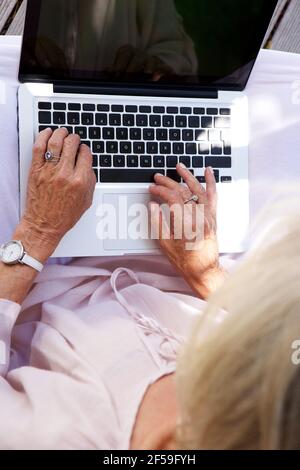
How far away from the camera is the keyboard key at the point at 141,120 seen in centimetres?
76

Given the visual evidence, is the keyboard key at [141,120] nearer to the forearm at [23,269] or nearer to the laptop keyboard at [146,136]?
the laptop keyboard at [146,136]

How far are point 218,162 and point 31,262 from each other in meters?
0.28

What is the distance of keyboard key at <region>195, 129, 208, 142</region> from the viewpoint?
779mm

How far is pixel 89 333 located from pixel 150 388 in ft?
0.41

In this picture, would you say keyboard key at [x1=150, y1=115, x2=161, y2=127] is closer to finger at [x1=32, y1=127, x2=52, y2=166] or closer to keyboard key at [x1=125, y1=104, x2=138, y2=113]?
keyboard key at [x1=125, y1=104, x2=138, y2=113]

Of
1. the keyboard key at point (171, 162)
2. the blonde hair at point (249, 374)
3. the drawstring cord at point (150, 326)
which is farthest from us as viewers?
the keyboard key at point (171, 162)

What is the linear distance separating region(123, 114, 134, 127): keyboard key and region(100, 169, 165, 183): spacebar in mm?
59

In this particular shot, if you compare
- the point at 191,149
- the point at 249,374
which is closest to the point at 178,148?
the point at 191,149

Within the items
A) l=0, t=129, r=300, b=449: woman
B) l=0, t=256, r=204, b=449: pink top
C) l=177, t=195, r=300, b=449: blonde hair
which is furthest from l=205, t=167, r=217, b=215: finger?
l=177, t=195, r=300, b=449: blonde hair

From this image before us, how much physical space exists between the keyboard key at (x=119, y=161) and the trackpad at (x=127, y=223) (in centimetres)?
4

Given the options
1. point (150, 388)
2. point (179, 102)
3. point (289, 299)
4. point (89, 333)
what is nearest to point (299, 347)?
point (289, 299)

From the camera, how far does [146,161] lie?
76 cm

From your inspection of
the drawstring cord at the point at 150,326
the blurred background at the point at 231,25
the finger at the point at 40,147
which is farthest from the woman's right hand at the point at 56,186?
the blurred background at the point at 231,25

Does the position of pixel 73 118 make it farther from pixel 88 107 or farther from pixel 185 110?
pixel 185 110
